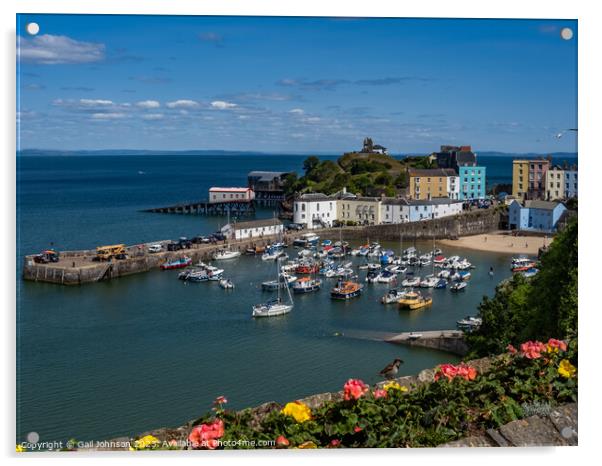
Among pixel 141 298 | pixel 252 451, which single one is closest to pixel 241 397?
pixel 252 451

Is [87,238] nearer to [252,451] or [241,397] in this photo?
[241,397]

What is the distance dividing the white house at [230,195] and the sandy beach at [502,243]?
14.4m

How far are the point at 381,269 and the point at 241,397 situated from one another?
1065 cm

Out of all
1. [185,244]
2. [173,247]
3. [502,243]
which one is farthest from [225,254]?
[502,243]

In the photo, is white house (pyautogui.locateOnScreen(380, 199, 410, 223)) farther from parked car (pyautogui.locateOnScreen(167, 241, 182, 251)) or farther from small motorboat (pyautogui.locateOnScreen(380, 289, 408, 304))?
small motorboat (pyautogui.locateOnScreen(380, 289, 408, 304))

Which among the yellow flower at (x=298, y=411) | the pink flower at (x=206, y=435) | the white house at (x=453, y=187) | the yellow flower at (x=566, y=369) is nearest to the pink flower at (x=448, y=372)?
the yellow flower at (x=566, y=369)

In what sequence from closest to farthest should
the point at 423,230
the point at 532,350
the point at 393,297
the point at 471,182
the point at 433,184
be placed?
the point at 532,350 < the point at 393,297 < the point at 423,230 < the point at 433,184 < the point at 471,182

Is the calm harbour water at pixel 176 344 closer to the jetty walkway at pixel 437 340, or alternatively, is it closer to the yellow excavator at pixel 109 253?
the jetty walkway at pixel 437 340

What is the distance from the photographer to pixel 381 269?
1852cm

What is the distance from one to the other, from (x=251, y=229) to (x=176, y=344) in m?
13.0

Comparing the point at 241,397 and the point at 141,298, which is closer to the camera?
the point at 241,397

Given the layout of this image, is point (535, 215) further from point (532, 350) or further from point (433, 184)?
point (532, 350)

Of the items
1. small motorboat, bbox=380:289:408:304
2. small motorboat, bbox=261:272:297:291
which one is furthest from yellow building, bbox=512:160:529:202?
small motorboat, bbox=261:272:297:291

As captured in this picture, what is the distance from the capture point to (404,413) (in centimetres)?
402
